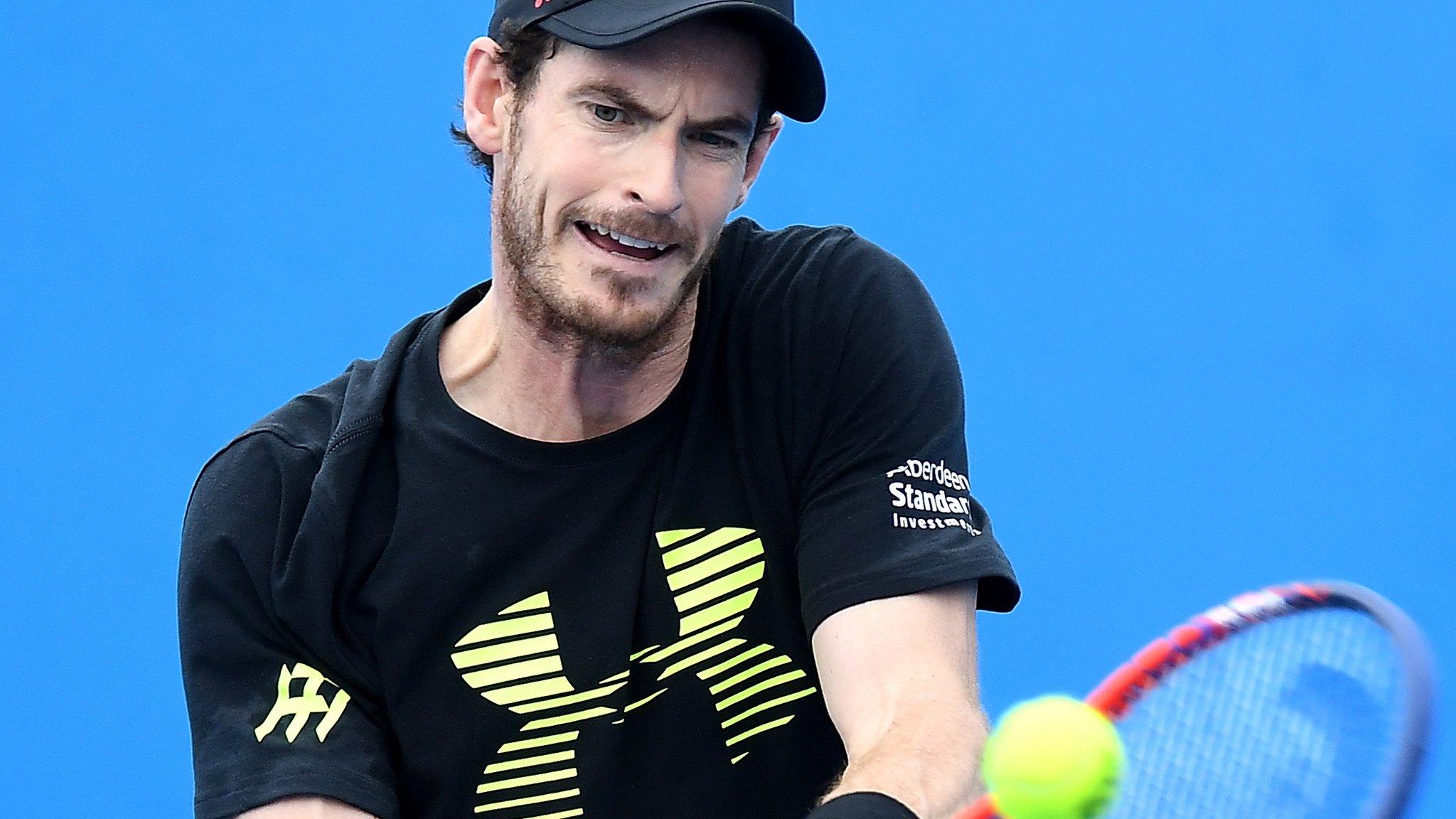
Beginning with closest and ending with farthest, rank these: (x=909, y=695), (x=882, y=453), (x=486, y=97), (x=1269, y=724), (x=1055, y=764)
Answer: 1. (x=1055, y=764)
2. (x=1269, y=724)
3. (x=909, y=695)
4. (x=882, y=453)
5. (x=486, y=97)

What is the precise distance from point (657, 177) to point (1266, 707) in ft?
1.78

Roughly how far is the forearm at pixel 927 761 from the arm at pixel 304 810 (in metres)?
0.36

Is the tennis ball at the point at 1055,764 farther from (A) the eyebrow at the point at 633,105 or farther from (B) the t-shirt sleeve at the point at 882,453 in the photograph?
(A) the eyebrow at the point at 633,105

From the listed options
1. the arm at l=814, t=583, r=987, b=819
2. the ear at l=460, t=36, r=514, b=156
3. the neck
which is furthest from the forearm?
the ear at l=460, t=36, r=514, b=156

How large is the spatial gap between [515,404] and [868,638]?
33cm

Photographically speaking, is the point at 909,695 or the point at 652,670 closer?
the point at 909,695

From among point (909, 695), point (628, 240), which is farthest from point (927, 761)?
point (628, 240)

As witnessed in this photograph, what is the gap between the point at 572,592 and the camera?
131 cm

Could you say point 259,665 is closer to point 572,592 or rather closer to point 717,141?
point 572,592

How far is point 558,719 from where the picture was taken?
51.5 inches

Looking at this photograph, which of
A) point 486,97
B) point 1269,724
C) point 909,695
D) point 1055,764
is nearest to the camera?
point 1055,764

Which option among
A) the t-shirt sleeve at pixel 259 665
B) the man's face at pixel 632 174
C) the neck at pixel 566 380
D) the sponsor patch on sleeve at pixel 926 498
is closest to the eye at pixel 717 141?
the man's face at pixel 632 174

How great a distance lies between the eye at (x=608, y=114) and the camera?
4.16 ft

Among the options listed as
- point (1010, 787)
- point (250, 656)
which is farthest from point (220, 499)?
point (1010, 787)
